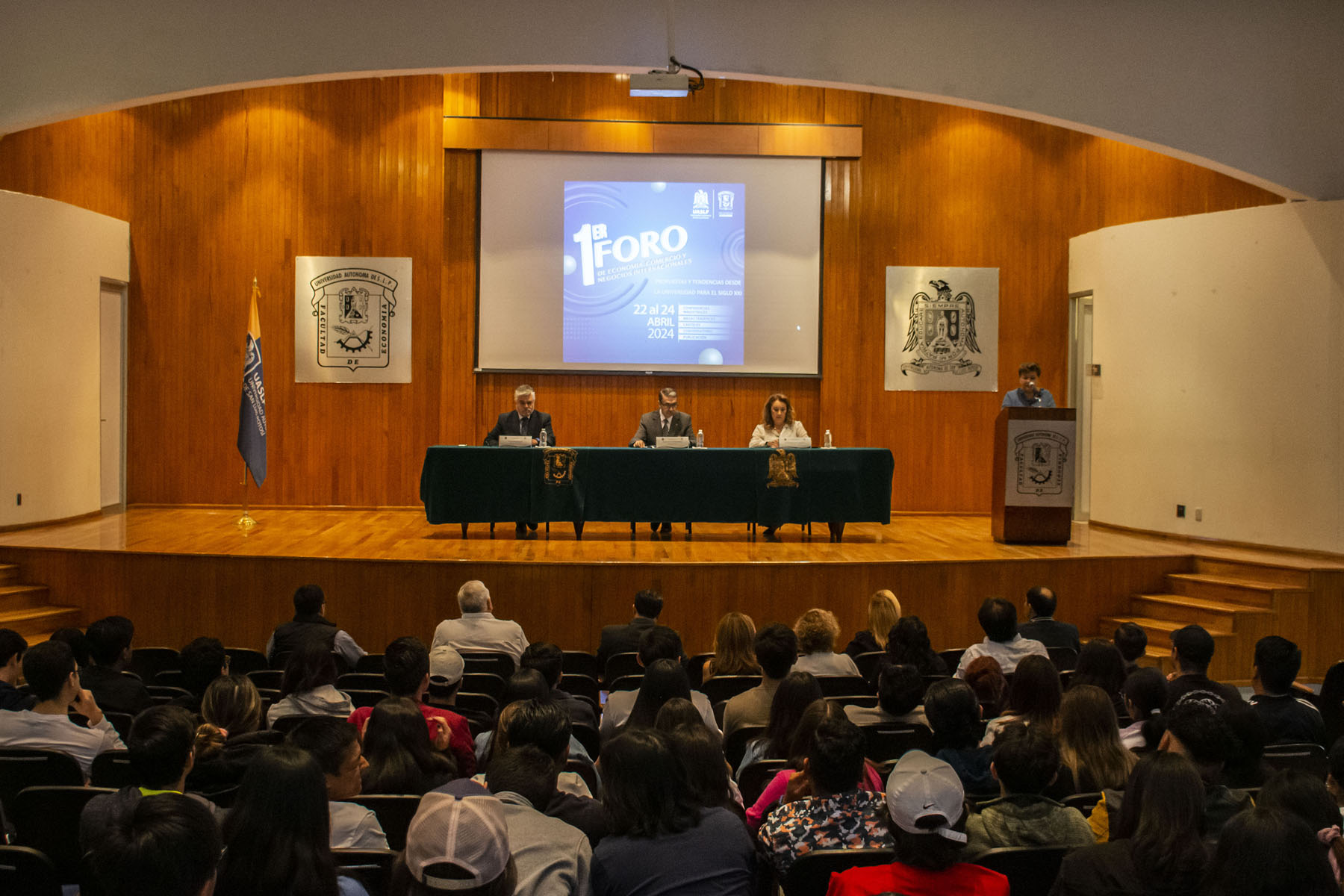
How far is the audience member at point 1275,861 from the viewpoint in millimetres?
1785

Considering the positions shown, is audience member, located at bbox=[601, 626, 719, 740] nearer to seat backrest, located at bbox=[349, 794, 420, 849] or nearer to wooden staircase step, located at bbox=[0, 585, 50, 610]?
seat backrest, located at bbox=[349, 794, 420, 849]

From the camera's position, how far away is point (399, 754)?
2.86 m

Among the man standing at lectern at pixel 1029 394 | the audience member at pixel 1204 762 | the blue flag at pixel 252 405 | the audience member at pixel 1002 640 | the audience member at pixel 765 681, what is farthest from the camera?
the blue flag at pixel 252 405

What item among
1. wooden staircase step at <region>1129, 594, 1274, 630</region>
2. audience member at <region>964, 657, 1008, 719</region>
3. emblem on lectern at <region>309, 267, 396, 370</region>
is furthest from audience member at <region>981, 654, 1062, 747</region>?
emblem on lectern at <region>309, 267, 396, 370</region>

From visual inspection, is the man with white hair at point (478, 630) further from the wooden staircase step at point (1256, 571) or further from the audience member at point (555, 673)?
the wooden staircase step at point (1256, 571)

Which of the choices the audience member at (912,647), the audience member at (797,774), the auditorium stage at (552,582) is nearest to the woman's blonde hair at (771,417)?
the auditorium stage at (552,582)

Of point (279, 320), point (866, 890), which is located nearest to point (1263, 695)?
point (866, 890)

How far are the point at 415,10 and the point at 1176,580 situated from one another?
6.50 metres

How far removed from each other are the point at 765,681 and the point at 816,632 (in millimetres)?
683

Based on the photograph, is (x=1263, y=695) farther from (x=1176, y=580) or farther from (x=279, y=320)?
(x=279, y=320)

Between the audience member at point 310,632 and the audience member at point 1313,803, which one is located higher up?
the audience member at point 1313,803

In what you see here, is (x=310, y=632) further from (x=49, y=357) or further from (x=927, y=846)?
(x=49, y=357)

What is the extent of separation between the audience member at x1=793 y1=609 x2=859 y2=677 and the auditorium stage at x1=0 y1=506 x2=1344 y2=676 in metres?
2.42

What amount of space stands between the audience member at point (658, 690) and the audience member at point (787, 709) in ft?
0.90
